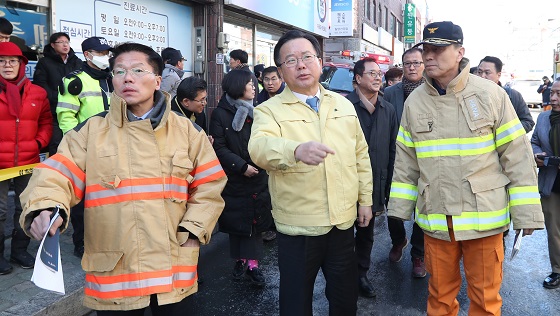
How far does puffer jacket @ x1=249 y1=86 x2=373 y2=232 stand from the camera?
2568 millimetres

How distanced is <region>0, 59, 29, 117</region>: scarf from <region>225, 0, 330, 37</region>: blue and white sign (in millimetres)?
6116

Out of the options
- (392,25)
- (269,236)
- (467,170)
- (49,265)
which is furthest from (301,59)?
(392,25)

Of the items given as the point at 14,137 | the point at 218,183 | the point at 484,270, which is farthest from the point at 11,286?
the point at 484,270

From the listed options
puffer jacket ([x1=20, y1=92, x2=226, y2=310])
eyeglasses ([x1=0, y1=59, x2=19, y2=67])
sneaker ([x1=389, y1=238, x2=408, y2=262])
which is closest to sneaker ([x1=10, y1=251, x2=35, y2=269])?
eyeglasses ([x1=0, y1=59, x2=19, y2=67])

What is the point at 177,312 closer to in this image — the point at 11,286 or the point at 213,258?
the point at 11,286

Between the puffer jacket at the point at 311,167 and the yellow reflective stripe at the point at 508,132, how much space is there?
0.86 metres

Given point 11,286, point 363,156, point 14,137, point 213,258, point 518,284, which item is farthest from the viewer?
point 213,258

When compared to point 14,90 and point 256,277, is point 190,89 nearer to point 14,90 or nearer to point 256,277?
point 14,90

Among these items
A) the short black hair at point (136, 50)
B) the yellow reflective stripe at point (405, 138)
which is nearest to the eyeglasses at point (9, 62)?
the short black hair at point (136, 50)

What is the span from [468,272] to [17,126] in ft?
12.5

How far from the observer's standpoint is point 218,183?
7.95 ft

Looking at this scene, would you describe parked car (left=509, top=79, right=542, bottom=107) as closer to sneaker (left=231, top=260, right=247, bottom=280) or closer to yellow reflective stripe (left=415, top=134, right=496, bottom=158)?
sneaker (left=231, top=260, right=247, bottom=280)

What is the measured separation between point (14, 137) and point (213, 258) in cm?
225

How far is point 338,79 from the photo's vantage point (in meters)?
10.9
